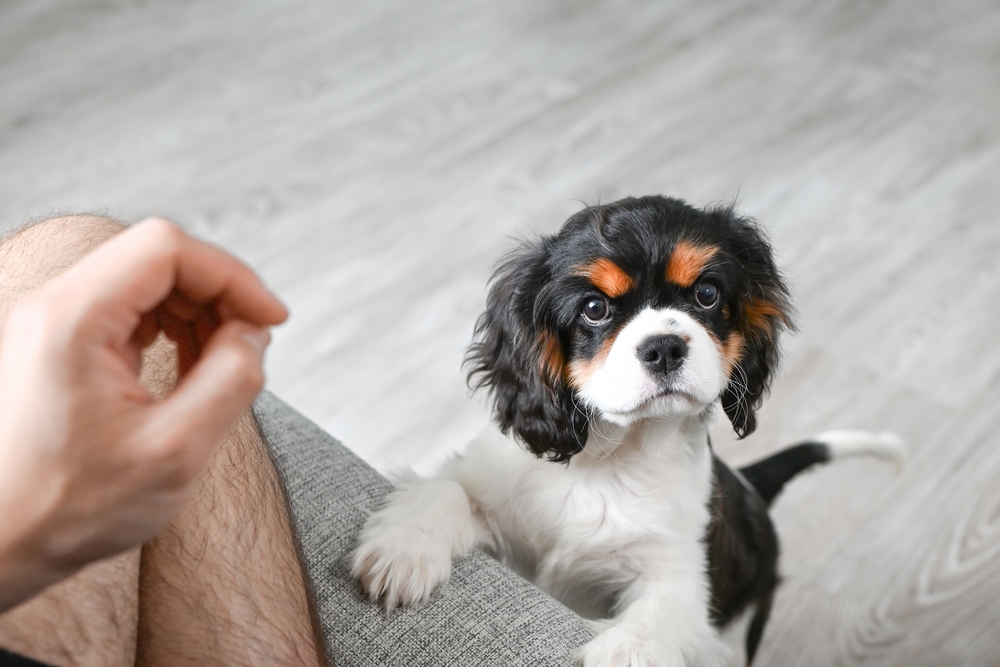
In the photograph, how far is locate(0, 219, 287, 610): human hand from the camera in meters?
0.55

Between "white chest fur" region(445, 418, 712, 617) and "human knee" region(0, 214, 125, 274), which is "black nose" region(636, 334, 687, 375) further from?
"human knee" region(0, 214, 125, 274)

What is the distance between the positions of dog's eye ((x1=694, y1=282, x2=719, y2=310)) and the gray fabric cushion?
50 centimetres

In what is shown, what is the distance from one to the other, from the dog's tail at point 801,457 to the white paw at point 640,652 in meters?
0.61

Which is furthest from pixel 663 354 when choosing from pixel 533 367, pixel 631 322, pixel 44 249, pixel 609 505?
pixel 44 249

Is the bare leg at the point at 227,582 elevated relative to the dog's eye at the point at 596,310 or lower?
elevated

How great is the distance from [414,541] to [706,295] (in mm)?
573

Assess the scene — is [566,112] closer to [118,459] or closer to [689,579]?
[689,579]

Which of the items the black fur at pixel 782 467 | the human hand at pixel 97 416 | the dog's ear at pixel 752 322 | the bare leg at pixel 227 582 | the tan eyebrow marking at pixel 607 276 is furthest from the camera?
the black fur at pixel 782 467

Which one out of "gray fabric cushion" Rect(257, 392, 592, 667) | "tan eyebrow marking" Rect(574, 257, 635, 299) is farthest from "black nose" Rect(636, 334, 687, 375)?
"gray fabric cushion" Rect(257, 392, 592, 667)

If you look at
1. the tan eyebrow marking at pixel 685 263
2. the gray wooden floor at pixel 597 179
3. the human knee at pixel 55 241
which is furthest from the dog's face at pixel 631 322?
the gray wooden floor at pixel 597 179

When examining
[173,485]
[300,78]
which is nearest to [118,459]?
[173,485]

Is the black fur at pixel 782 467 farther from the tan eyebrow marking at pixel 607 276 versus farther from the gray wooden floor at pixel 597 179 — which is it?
the tan eyebrow marking at pixel 607 276

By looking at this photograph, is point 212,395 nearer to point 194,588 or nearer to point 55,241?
point 194,588

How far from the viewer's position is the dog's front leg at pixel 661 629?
47.6 inches
